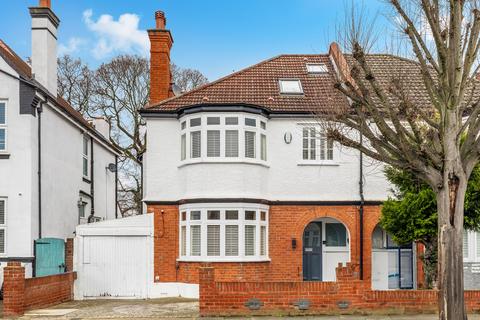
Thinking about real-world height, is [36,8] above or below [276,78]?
above

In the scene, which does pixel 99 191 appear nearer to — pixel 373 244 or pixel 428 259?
pixel 373 244

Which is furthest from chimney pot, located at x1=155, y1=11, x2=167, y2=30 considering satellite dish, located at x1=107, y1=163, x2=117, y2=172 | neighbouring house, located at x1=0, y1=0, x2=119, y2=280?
satellite dish, located at x1=107, y1=163, x2=117, y2=172

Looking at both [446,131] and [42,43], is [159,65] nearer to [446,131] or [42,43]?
[42,43]

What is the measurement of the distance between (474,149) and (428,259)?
5.98 m

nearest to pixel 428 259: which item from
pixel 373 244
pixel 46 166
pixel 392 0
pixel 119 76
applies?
pixel 373 244

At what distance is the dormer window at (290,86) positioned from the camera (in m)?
21.2

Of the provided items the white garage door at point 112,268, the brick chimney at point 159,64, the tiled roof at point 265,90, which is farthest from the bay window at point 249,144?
the white garage door at point 112,268

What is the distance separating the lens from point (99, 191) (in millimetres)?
26984

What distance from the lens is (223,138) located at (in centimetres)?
1936

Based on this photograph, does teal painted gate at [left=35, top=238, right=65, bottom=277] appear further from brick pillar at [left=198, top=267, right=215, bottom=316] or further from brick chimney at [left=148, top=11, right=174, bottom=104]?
brick pillar at [left=198, top=267, right=215, bottom=316]

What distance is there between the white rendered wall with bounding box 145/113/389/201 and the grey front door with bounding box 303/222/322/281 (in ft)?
5.43

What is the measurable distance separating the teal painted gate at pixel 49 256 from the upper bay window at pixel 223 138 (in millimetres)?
5076

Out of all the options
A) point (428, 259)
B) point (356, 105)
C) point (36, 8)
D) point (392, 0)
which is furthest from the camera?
point (36, 8)

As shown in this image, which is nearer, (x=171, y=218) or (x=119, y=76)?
(x=171, y=218)
